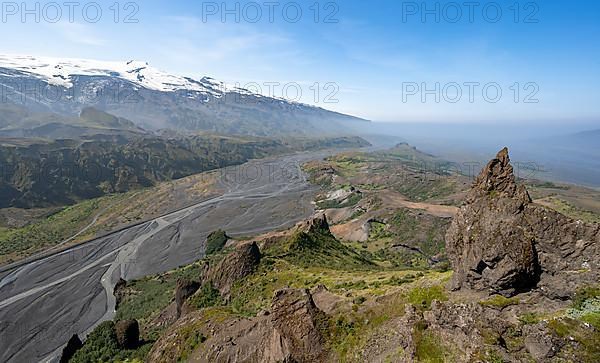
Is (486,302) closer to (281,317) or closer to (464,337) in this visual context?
(464,337)

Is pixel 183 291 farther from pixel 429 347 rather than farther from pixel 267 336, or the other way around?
pixel 429 347

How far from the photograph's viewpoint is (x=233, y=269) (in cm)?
4394

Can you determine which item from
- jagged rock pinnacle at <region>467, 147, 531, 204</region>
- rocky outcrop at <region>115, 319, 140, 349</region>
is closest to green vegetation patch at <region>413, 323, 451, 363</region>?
jagged rock pinnacle at <region>467, 147, 531, 204</region>

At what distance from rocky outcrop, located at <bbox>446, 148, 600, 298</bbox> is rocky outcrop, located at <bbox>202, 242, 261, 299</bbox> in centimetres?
2542

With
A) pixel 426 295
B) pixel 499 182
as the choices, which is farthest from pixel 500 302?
pixel 499 182

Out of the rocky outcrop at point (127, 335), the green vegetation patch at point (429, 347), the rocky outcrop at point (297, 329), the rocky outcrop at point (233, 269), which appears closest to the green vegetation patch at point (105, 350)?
the rocky outcrop at point (127, 335)

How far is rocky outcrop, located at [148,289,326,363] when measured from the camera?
22.2m

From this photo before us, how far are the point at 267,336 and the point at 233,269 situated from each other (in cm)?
2079

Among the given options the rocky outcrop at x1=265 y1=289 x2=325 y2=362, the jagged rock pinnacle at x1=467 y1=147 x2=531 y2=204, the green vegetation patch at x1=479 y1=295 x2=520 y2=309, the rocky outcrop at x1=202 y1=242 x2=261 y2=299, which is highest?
the jagged rock pinnacle at x1=467 y1=147 x2=531 y2=204

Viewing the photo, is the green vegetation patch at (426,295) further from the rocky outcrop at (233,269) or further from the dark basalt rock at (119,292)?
the dark basalt rock at (119,292)

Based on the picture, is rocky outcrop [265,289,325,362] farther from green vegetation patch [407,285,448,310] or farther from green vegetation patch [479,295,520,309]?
green vegetation patch [479,295,520,309]

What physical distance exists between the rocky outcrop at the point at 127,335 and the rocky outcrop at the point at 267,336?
10.8 metres

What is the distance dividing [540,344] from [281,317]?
1402 cm

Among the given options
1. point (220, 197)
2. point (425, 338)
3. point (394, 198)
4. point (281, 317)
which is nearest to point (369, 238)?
point (394, 198)
